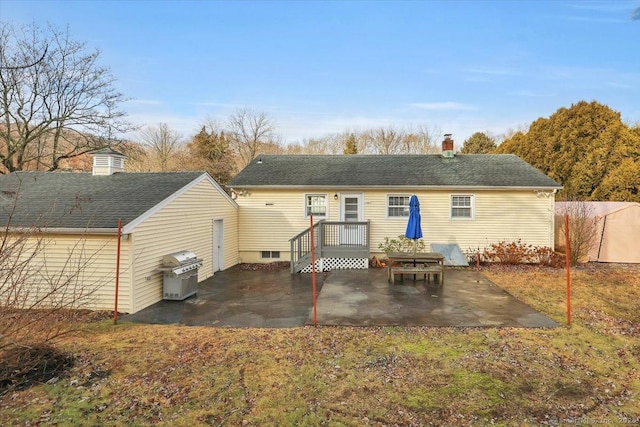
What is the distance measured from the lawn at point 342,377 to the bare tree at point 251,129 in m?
35.8

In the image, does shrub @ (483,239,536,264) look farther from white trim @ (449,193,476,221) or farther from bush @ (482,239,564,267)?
white trim @ (449,193,476,221)

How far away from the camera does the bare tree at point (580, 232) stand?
523 inches

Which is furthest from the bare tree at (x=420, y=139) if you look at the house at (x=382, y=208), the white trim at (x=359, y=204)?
the white trim at (x=359, y=204)

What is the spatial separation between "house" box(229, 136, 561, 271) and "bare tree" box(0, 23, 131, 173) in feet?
43.3

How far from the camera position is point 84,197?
9.38 metres

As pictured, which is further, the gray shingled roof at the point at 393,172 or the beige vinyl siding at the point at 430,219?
the gray shingled roof at the point at 393,172

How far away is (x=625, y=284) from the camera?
1041 cm

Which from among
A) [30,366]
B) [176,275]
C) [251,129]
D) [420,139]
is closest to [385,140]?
[420,139]

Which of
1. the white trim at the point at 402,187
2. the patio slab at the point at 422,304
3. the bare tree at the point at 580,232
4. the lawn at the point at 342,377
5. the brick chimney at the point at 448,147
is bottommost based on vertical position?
the lawn at the point at 342,377

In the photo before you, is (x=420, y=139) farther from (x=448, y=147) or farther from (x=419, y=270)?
(x=419, y=270)

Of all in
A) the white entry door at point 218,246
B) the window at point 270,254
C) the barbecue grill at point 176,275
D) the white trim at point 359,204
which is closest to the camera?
the barbecue grill at point 176,275

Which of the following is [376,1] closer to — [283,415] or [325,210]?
[325,210]

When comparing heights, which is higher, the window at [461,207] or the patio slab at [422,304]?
the window at [461,207]

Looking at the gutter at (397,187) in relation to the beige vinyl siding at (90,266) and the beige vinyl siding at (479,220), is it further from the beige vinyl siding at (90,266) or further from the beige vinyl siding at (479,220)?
the beige vinyl siding at (90,266)
